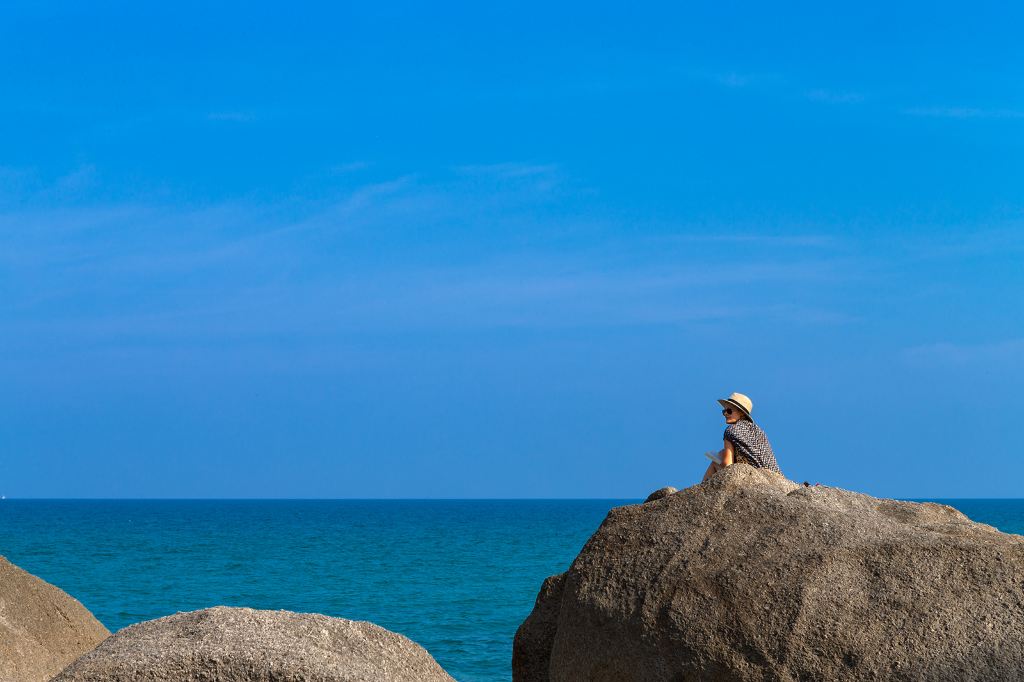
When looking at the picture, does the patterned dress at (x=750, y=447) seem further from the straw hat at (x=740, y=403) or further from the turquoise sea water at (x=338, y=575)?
the turquoise sea water at (x=338, y=575)

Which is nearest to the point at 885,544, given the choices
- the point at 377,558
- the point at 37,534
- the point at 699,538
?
the point at 699,538

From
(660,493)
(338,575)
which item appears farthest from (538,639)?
(338,575)

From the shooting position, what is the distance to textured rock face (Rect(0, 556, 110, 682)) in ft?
35.2

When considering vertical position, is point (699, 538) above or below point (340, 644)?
above

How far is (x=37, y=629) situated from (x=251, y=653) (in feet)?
14.5

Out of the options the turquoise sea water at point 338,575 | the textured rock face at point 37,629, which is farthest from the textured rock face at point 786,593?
the turquoise sea water at point 338,575

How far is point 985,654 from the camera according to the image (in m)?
7.10

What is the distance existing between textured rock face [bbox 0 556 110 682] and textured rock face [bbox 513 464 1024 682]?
498cm

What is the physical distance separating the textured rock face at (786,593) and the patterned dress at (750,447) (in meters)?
1.05

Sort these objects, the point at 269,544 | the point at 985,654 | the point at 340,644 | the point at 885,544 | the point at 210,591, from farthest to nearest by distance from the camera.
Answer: the point at 269,544 → the point at 210,591 → the point at 340,644 → the point at 885,544 → the point at 985,654

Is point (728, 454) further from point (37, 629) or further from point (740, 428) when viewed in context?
point (37, 629)

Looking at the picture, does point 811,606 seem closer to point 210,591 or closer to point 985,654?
point 985,654

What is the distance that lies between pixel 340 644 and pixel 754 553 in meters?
2.84

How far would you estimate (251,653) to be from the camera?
314 inches
